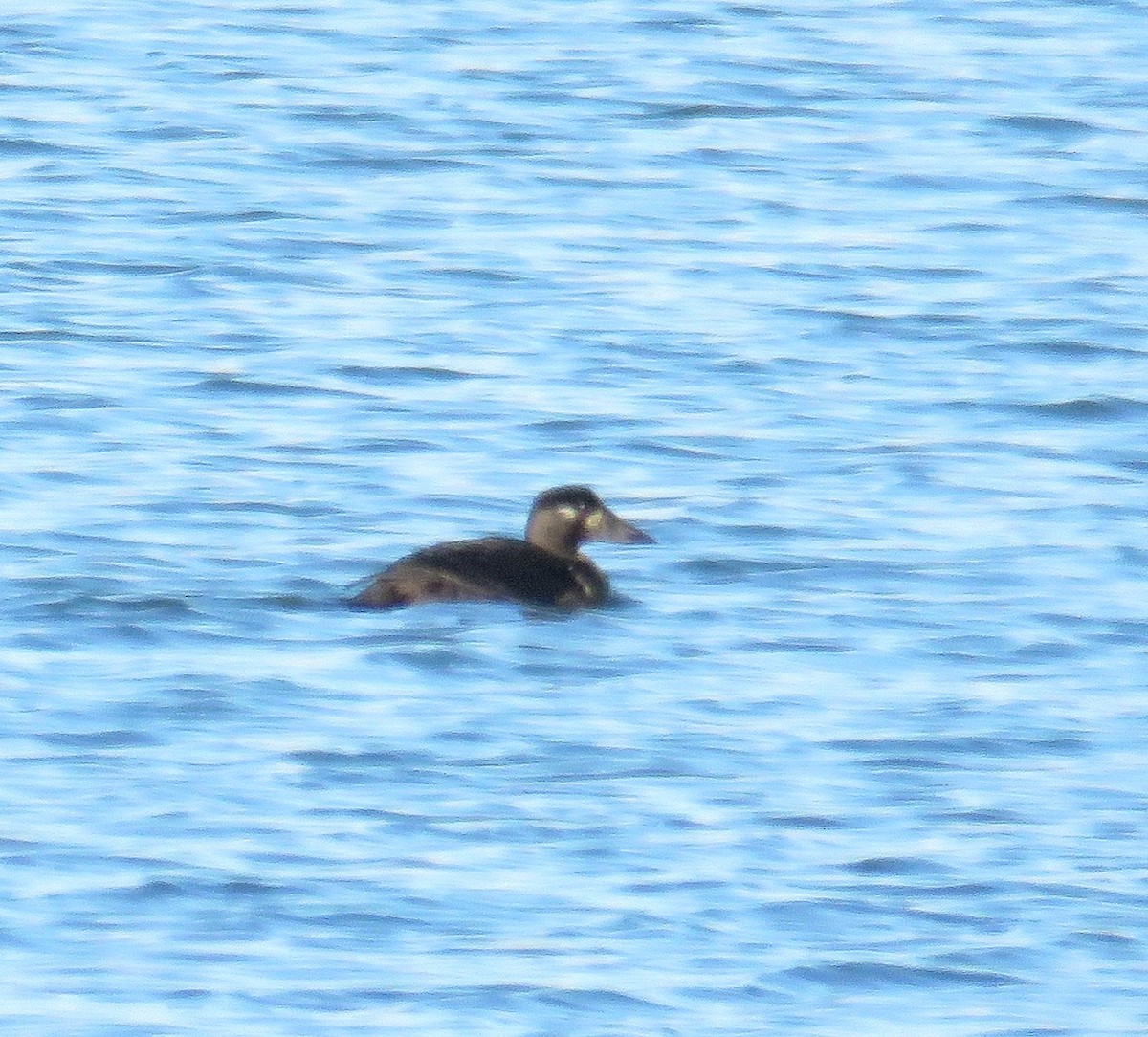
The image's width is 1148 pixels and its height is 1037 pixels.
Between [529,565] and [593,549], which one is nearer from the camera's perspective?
[529,565]

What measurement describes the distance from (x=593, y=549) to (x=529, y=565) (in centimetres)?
92

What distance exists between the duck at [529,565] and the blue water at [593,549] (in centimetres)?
8

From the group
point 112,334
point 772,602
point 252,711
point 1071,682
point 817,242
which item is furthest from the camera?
point 817,242

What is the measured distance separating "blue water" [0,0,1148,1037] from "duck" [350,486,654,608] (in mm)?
83

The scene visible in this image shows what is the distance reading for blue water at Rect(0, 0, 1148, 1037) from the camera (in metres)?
6.39

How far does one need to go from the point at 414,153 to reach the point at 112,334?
4127 mm

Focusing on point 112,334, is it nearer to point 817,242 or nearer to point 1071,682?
point 817,242

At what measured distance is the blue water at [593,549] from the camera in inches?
251

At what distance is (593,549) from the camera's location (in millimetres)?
10055

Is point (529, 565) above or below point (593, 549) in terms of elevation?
above

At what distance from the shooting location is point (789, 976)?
6.25 metres

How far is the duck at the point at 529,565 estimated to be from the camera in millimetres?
8812

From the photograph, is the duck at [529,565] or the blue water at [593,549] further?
the duck at [529,565]

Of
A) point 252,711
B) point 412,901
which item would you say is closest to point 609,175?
point 252,711
